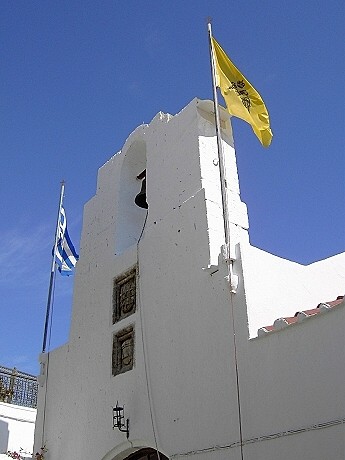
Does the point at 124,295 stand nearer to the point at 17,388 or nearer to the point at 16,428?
the point at 16,428

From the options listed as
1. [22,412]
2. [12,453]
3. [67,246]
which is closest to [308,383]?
[67,246]

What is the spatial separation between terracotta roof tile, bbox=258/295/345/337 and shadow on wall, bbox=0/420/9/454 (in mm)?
7591

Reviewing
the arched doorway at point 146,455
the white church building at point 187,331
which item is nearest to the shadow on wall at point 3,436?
the white church building at point 187,331

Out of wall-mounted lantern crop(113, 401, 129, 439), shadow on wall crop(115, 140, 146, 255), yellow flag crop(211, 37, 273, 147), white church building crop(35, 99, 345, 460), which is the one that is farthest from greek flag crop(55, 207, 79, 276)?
yellow flag crop(211, 37, 273, 147)

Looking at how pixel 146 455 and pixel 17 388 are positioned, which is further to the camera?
pixel 17 388

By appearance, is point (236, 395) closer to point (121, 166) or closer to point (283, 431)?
point (283, 431)

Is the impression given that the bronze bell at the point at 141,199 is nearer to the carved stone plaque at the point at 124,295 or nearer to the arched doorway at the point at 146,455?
the carved stone plaque at the point at 124,295

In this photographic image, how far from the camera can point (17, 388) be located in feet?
44.1

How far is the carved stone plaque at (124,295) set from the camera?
8523mm

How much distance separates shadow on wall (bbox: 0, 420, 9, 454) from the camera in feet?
37.8

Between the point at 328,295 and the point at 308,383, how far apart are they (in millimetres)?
2450

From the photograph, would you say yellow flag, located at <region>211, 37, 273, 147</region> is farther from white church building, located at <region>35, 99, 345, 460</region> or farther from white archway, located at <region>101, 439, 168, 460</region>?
white archway, located at <region>101, 439, 168, 460</region>

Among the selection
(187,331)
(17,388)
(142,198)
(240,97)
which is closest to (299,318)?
(187,331)

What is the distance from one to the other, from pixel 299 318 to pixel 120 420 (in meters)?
3.16
